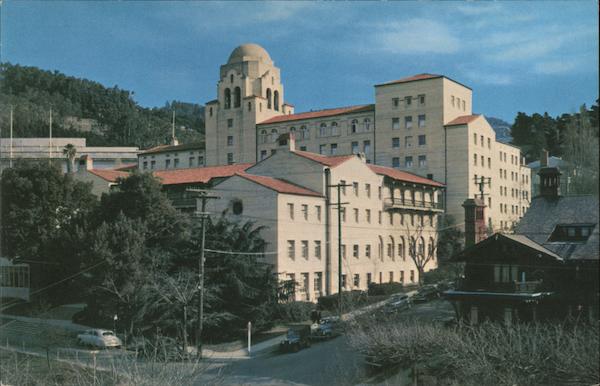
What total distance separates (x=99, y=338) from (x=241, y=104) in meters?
27.1

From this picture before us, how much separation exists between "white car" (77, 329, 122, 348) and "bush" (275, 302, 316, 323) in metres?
7.58

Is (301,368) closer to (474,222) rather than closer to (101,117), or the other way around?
(474,222)

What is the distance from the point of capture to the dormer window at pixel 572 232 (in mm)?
22741

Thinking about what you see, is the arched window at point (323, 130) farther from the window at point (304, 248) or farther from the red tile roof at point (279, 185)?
the window at point (304, 248)

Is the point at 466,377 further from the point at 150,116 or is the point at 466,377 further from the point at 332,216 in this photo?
the point at 150,116

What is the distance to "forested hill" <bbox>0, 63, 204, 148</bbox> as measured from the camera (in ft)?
179

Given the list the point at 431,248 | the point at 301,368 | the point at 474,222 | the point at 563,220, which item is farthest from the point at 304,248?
the point at 563,220

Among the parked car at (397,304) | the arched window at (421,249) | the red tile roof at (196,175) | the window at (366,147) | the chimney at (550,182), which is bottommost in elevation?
the parked car at (397,304)

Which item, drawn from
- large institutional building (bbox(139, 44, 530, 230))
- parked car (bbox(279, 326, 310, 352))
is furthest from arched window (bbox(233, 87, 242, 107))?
parked car (bbox(279, 326, 310, 352))

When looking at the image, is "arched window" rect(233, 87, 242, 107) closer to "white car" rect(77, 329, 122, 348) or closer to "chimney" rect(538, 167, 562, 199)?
"white car" rect(77, 329, 122, 348)

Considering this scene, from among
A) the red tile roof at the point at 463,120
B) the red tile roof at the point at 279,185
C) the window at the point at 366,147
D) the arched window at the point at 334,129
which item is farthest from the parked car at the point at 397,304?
the arched window at the point at 334,129

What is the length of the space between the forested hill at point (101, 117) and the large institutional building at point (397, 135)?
19.7 ft

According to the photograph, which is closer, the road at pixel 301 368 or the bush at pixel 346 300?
the road at pixel 301 368

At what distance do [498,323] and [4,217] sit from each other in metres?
28.6
